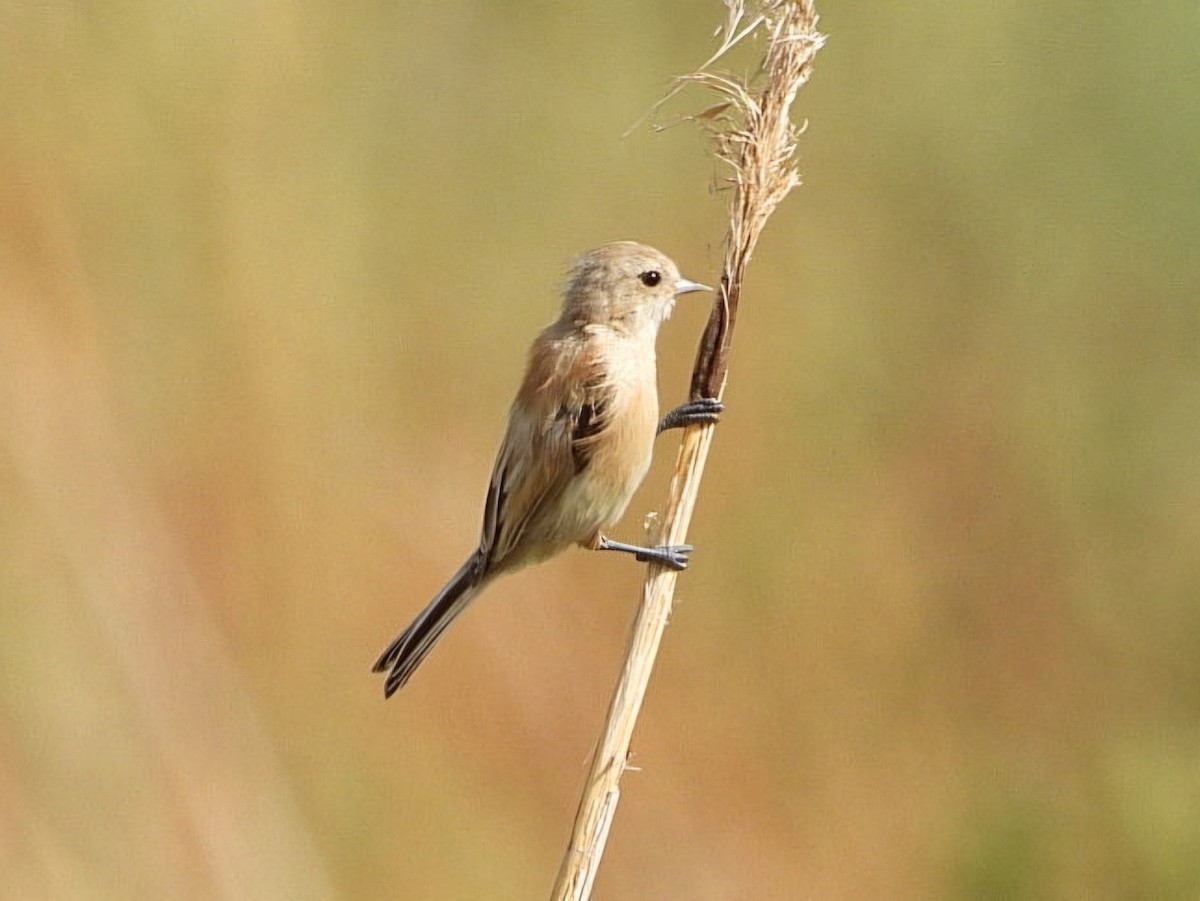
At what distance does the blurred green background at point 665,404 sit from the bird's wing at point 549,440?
470mm

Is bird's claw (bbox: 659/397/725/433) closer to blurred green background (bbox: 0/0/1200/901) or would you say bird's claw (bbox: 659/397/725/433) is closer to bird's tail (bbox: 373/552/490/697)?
bird's tail (bbox: 373/552/490/697)

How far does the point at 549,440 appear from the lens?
297 centimetres

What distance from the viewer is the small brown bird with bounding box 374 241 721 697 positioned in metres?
2.94

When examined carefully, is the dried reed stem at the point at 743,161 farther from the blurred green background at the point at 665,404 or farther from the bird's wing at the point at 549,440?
the blurred green background at the point at 665,404

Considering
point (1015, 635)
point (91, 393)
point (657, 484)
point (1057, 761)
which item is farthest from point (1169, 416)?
point (91, 393)

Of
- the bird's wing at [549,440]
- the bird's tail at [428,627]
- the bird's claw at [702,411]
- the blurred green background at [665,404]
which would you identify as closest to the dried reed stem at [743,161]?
the bird's claw at [702,411]

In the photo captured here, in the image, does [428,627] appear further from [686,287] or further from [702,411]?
[686,287]

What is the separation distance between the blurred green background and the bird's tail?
1.83ft

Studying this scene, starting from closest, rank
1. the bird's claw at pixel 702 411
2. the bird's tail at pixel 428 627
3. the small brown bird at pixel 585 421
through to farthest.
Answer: the bird's claw at pixel 702 411 → the bird's tail at pixel 428 627 → the small brown bird at pixel 585 421

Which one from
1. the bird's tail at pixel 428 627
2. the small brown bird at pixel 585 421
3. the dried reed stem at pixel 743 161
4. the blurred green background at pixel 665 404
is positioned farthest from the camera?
the blurred green background at pixel 665 404

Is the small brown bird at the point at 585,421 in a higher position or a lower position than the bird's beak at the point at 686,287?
lower

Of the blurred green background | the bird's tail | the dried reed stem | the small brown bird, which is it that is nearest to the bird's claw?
the dried reed stem

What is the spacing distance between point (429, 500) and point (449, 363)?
1.25 ft

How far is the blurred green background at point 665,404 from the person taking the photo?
10.3 feet
